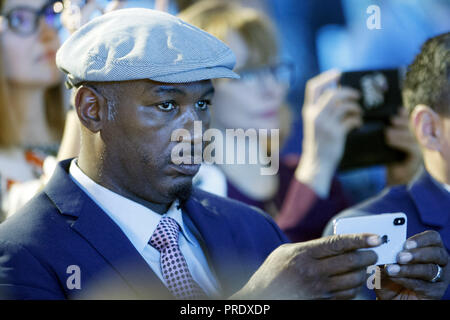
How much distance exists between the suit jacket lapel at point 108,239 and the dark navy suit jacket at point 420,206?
92cm

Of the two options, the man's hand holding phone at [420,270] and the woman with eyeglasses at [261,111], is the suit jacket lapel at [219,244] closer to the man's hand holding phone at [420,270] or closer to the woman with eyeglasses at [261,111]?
the man's hand holding phone at [420,270]

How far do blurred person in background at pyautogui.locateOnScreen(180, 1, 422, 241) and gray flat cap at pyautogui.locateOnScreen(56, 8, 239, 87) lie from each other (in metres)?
1.20

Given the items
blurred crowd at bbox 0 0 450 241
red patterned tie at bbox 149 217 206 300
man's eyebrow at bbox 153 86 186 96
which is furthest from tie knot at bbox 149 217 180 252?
blurred crowd at bbox 0 0 450 241

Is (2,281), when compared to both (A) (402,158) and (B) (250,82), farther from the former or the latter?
(A) (402,158)

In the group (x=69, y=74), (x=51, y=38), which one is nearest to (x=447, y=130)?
(x=69, y=74)

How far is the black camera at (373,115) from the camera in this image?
2.94 m

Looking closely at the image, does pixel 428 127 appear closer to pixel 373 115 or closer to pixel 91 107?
pixel 373 115

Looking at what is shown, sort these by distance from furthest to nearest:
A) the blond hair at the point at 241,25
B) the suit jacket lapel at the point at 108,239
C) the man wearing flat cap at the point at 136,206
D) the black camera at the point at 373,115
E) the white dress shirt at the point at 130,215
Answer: the black camera at the point at 373,115
the blond hair at the point at 241,25
the white dress shirt at the point at 130,215
the suit jacket lapel at the point at 108,239
the man wearing flat cap at the point at 136,206

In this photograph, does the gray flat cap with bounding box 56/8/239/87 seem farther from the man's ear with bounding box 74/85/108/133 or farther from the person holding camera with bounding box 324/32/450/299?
the person holding camera with bounding box 324/32/450/299

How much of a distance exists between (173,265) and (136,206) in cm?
18

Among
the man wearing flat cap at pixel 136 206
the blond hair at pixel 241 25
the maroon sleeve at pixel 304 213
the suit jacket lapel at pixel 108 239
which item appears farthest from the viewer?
the blond hair at pixel 241 25

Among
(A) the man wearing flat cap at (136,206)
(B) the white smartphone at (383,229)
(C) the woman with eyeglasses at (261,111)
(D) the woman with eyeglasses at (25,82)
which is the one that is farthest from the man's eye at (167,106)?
(D) the woman with eyeglasses at (25,82)

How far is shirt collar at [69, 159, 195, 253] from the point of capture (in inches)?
64.7

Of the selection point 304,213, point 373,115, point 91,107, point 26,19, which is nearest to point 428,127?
point 304,213
